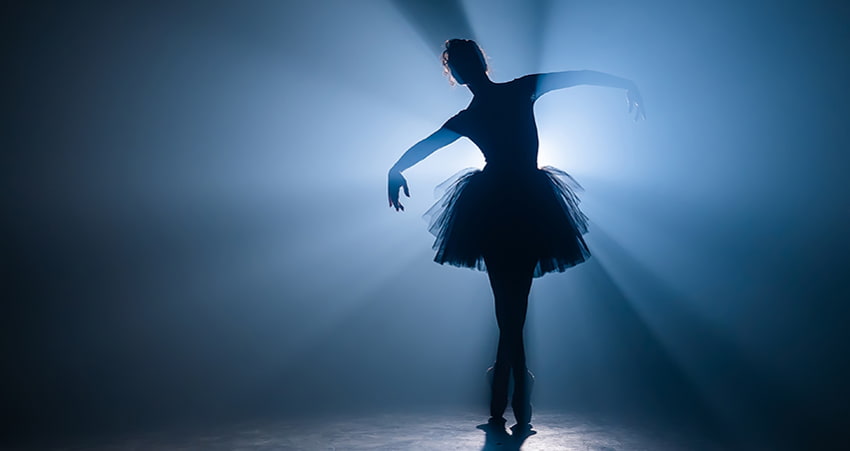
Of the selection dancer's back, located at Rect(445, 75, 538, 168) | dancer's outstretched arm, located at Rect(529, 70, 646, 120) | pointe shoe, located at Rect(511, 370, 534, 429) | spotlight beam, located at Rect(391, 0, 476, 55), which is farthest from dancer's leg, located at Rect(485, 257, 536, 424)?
spotlight beam, located at Rect(391, 0, 476, 55)

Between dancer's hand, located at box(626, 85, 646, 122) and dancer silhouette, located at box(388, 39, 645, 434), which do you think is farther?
dancer's hand, located at box(626, 85, 646, 122)

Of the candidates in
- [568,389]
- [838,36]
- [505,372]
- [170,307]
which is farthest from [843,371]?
[170,307]

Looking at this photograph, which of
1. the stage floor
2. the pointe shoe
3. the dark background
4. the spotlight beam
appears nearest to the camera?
the stage floor

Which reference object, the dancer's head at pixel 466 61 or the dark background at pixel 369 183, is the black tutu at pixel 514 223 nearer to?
the dancer's head at pixel 466 61

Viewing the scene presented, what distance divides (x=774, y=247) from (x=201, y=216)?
4.13m

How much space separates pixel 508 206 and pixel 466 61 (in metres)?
0.51

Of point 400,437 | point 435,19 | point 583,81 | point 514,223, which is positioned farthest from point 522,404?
point 435,19

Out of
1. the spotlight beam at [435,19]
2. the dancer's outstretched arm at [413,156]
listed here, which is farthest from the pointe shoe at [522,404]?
the spotlight beam at [435,19]

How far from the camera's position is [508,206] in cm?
142

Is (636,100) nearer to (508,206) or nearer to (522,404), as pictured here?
(508,206)

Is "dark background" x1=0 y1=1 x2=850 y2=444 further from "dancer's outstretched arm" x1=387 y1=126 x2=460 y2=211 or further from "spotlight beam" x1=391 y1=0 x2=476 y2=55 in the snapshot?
"dancer's outstretched arm" x1=387 y1=126 x2=460 y2=211

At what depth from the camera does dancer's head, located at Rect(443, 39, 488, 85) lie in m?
1.56

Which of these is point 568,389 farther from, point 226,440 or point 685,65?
point 685,65

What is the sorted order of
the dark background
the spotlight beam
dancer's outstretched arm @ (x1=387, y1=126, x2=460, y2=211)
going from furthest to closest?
the spotlight beam < the dark background < dancer's outstretched arm @ (x1=387, y1=126, x2=460, y2=211)
